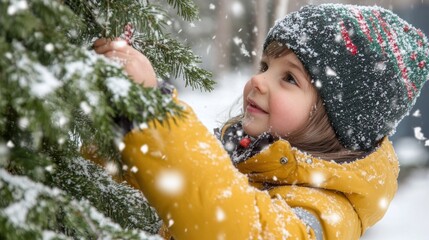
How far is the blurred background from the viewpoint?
6448 millimetres

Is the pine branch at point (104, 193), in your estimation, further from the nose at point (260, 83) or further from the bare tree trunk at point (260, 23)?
the bare tree trunk at point (260, 23)

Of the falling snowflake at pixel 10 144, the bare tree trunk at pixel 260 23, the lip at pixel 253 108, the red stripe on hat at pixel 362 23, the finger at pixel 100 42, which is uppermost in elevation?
the falling snowflake at pixel 10 144

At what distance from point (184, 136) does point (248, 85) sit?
0.84 m

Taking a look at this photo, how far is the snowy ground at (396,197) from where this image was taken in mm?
5988

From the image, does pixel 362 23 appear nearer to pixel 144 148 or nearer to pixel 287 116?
pixel 287 116

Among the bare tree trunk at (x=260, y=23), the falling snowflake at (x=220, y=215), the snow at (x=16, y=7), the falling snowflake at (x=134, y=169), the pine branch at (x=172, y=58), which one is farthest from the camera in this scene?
the bare tree trunk at (x=260, y=23)

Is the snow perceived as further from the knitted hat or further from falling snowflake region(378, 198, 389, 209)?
falling snowflake region(378, 198, 389, 209)

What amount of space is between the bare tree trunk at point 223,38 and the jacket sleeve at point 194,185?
23.9ft

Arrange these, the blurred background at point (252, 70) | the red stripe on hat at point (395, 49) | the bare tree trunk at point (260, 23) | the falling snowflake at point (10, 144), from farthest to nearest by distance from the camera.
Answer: the bare tree trunk at point (260, 23)
the blurred background at point (252, 70)
the red stripe on hat at point (395, 49)
the falling snowflake at point (10, 144)

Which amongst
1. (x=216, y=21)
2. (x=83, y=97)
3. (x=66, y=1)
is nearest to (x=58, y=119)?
(x=83, y=97)

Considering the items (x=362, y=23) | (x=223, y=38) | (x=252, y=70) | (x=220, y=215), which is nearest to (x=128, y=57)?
(x=220, y=215)

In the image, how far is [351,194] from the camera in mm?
1793

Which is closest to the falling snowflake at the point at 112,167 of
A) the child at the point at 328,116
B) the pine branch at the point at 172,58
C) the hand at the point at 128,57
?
the hand at the point at 128,57

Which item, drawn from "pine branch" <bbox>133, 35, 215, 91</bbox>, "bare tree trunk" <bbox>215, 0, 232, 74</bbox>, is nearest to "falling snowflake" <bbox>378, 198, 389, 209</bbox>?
"pine branch" <bbox>133, 35, 215, 91</bbox>
